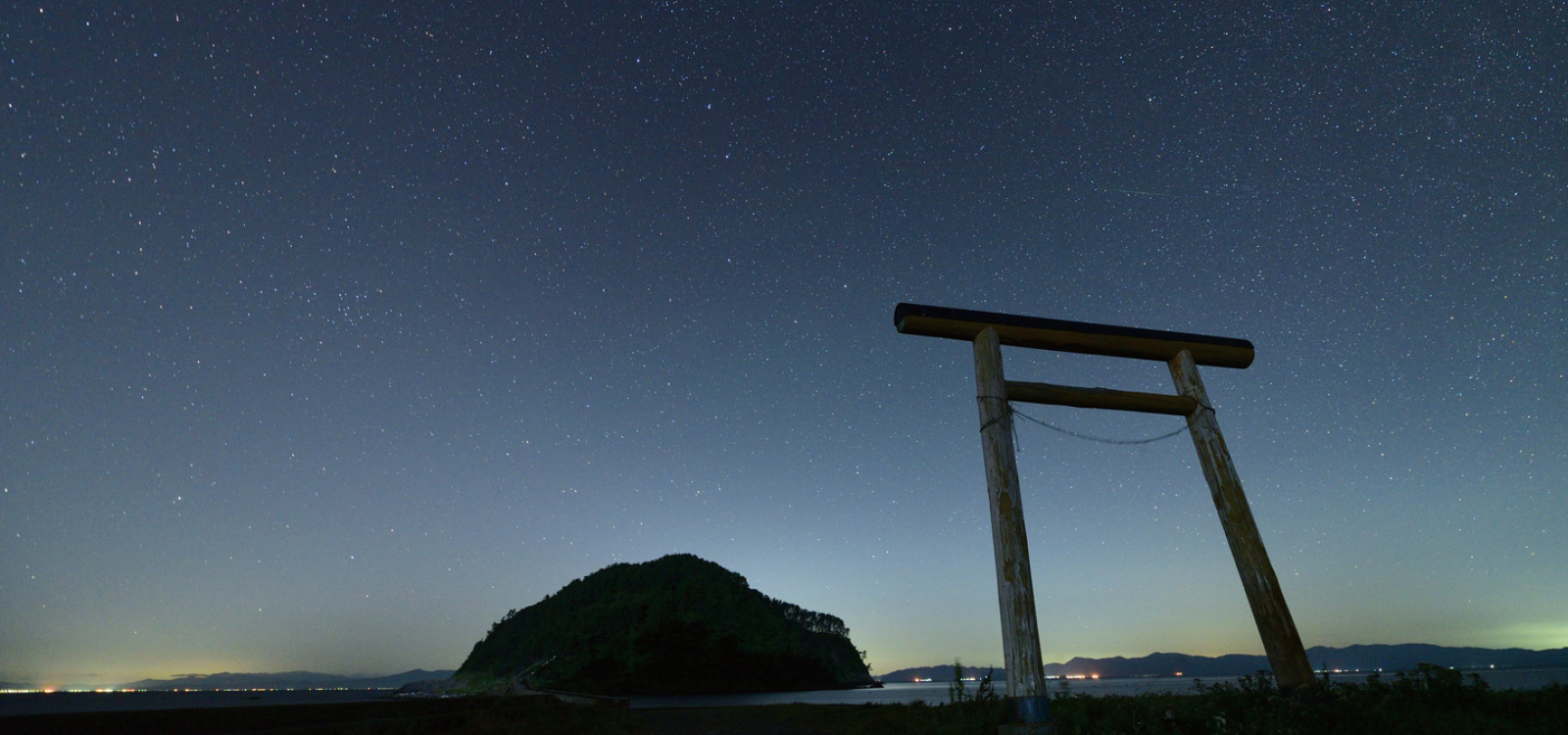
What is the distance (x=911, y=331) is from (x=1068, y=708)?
18.9 feet

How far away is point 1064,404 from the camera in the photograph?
8938mm

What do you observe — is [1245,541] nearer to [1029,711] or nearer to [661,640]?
[1029,711]

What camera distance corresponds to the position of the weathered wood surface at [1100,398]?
864 centimetres

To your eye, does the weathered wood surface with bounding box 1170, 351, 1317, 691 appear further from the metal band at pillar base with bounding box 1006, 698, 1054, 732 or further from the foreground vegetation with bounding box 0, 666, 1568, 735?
the metal band at pillar base with bounding box 1006, 698, 1054, 732

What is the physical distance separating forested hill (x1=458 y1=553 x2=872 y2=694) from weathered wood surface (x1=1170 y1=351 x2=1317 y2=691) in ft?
365

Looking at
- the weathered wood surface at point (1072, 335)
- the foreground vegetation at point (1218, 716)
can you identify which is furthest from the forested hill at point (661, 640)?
the weathered wood surface at point (1072, 335)

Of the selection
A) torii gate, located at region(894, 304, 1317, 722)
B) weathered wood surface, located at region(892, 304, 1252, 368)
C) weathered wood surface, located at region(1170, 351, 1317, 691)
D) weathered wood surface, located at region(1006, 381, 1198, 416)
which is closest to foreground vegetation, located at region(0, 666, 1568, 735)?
weathered wood surface, located at region(1170, 351, 1317, 691)

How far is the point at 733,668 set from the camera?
118 meters

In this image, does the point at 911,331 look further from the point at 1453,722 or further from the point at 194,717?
the point at 194,717

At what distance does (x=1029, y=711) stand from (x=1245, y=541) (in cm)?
391

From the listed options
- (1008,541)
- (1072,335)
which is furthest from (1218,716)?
(1072,335)

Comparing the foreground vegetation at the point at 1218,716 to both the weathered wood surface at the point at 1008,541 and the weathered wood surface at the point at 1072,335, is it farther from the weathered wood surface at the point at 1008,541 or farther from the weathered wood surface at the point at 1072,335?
the weathered wood surface at the point at 1072,335

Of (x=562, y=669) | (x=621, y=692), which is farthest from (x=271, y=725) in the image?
(x=562, y=669)

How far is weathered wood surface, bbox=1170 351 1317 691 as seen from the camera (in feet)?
25.4
